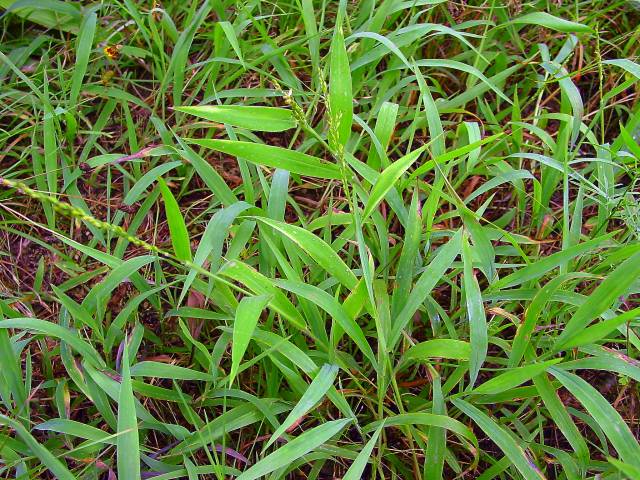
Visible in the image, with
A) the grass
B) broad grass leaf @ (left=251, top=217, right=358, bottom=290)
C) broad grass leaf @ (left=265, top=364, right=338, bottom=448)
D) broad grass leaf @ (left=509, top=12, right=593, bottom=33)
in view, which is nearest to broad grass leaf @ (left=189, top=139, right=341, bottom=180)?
the grass

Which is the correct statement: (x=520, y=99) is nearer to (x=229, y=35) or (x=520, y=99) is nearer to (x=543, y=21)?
(x=543, y=21)

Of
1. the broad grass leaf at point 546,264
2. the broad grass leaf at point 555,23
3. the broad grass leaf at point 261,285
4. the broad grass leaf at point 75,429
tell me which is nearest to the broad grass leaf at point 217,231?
the broad grass leaf at point 261,285

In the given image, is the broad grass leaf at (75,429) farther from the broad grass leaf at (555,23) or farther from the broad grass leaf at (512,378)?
the broad grass leaf at (555,23)

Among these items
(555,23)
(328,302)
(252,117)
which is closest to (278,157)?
(252,117)

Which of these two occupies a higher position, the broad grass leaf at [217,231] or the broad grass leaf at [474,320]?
the broad grass leaf at [217,231]

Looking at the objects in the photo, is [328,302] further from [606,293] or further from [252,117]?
[606,293]

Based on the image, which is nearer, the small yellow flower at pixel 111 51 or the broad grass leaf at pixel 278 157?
the broad grass leaf at pixel 278 157

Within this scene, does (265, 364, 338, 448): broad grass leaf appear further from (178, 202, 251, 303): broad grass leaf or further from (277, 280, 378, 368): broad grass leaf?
(178, 202, 251, 303): broad grass leaf

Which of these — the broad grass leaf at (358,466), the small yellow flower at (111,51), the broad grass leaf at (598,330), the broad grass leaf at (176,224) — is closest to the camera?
the broad grass leaf at (598,330)
